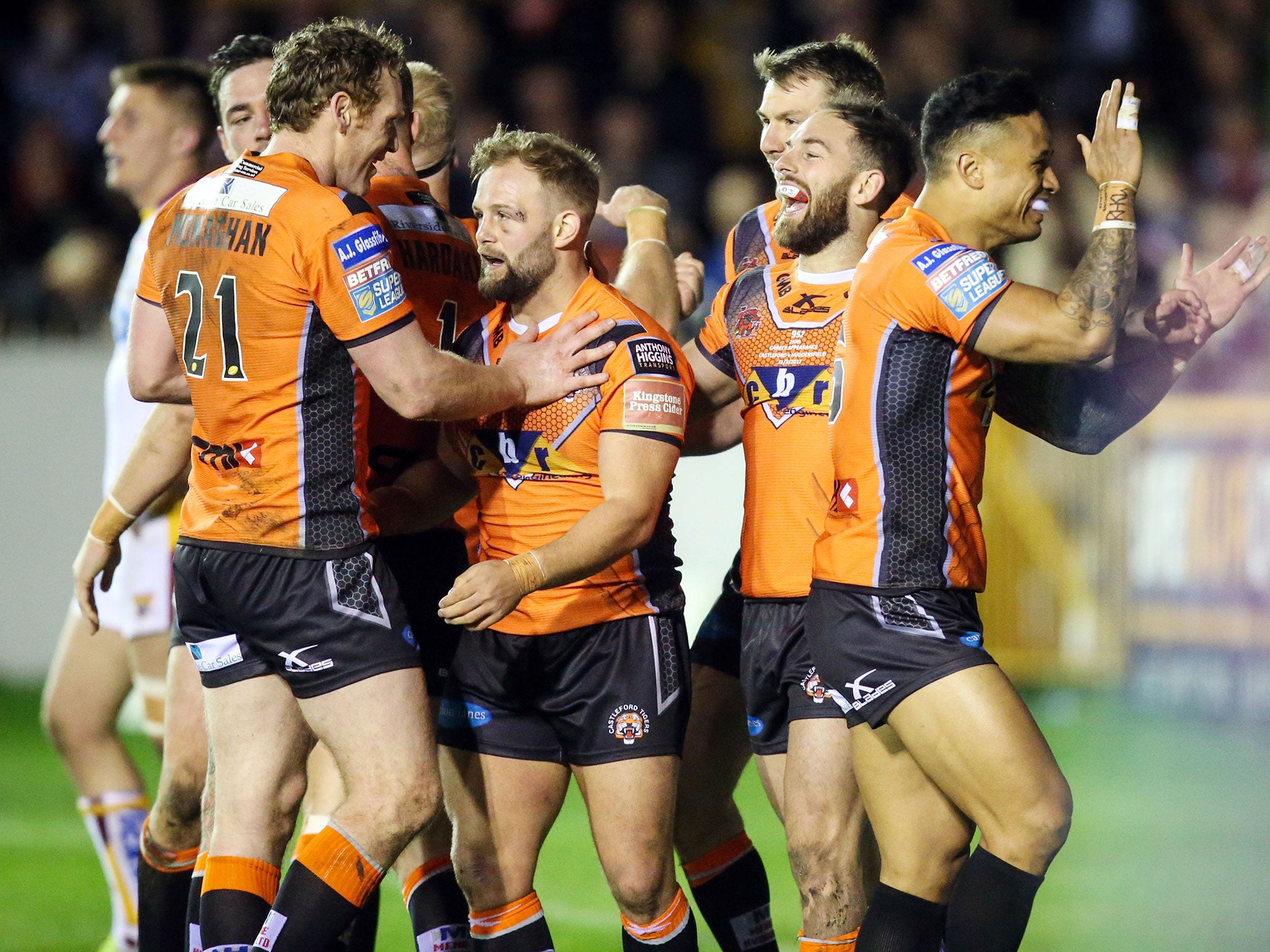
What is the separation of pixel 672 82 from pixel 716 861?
895cm

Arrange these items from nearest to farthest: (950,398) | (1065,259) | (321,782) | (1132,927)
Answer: (950,398) < (321,782) < (1132,927) < (1065,259)

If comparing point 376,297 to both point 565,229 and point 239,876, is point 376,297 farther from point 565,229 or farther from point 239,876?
point 239,876

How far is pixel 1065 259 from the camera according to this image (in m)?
11.5

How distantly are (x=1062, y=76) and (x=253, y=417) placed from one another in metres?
10.9

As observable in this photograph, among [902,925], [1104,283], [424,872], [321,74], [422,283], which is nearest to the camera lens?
[1104,283]

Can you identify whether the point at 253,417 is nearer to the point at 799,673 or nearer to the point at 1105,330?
the point at 799,673

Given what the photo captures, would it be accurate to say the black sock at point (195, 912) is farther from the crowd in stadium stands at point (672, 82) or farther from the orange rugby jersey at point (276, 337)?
the crowd in stadium stands at point (672, 82)

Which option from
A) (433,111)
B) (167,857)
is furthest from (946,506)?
(167,857)

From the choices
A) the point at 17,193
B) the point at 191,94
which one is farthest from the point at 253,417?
the point at 17,193

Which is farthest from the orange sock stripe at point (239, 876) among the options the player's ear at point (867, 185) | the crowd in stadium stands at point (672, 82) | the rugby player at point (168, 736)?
the crowd in stadium stands at point (672, 82)

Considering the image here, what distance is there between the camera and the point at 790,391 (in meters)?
4.35

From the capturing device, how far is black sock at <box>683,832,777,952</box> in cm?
476

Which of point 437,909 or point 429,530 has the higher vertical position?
point 429,530

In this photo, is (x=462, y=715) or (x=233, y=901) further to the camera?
Result: (x=462, y=715)
